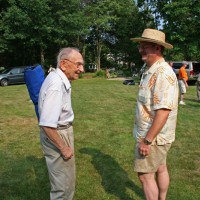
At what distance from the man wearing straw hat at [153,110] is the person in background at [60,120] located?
691mm

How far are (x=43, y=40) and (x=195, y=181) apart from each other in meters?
30.4

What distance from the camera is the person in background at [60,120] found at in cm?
307

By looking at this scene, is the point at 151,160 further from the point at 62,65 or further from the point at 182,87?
the point at 182,87

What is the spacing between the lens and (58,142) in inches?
125

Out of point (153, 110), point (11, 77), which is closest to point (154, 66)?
point (153, 110)

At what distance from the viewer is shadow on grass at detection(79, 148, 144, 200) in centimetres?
478

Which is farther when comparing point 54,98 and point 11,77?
point 11,77

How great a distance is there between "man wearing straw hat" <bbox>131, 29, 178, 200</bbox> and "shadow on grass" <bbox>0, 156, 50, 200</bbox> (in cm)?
176

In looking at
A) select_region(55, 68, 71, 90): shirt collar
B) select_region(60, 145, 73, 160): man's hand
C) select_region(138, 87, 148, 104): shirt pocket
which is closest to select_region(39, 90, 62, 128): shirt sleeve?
select_region(55, 68, 71, 90): shirt collar

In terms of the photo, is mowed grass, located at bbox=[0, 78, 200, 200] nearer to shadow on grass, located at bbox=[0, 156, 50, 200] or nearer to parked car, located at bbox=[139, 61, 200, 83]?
shadow on grass, located at bbox=[0, 156, 50, 200]

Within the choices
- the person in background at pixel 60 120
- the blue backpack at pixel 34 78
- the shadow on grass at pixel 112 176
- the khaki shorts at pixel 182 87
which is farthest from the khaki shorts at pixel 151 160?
the khaki shorts at pixel 182 87

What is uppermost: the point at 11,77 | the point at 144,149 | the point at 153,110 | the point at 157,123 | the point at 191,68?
the point at 153,110

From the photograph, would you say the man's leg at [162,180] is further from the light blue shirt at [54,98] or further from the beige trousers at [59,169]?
the light blue shirt at [54,98]

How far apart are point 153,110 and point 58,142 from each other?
977mm
